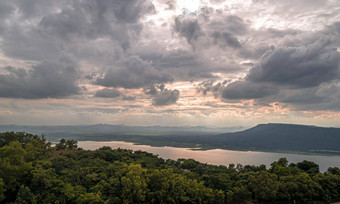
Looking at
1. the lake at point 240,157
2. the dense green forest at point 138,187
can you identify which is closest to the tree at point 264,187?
the dense green forest at point 138,187

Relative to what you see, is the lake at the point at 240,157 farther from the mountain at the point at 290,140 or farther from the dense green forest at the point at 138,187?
the dense green forest at the point at 138,187

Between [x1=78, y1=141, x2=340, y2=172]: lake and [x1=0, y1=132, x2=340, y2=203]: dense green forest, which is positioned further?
[x1=78, y1=141, x2=340, y2=172]: lake

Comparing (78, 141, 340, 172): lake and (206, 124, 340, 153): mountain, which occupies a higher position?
(206, 124, 340, 153): mountain

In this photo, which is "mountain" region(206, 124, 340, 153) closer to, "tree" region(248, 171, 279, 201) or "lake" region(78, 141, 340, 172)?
"lake" region(78, 141, 340, 172)

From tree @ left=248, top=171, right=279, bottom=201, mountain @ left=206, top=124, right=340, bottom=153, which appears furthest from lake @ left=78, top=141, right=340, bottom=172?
tree @ left=248, top=171, right=279, bottom=201

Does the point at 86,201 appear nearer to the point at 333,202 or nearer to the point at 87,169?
the point at 87,169

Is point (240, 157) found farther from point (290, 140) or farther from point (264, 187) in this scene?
point (290, 140)

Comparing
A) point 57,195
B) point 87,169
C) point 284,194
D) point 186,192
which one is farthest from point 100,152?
point 284,194

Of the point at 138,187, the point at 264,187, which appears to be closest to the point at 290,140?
the point at 264,187
